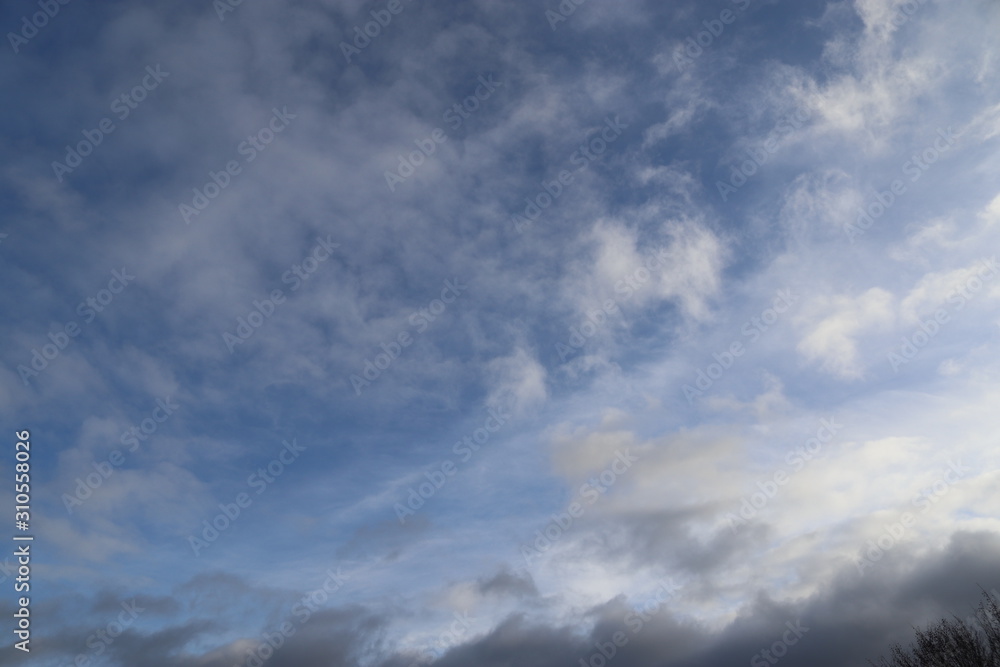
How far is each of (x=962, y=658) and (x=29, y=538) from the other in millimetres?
76763

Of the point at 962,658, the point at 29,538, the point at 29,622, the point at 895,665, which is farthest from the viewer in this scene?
the point at 895,665

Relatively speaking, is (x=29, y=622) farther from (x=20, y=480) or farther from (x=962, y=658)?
(x=962, y=658)

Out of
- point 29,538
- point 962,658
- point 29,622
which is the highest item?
point 29,538

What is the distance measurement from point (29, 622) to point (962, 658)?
7674cm

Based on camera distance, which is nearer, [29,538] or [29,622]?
[29,538]

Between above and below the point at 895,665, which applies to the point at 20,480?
above

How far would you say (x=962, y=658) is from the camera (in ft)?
182

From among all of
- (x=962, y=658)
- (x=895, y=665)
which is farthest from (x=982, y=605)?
(x=895, y=665)

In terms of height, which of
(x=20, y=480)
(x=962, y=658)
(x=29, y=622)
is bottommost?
(x=962, y=658)

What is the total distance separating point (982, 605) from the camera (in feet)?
190

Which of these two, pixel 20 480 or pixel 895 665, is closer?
pixel 20 480

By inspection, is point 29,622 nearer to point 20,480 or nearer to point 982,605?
point 20,480

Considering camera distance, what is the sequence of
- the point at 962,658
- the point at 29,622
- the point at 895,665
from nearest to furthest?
the point at 29,622, the point at 962,658, the point at 895,665

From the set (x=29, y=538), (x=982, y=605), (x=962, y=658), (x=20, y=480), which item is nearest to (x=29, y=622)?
(x=29, y=538)
